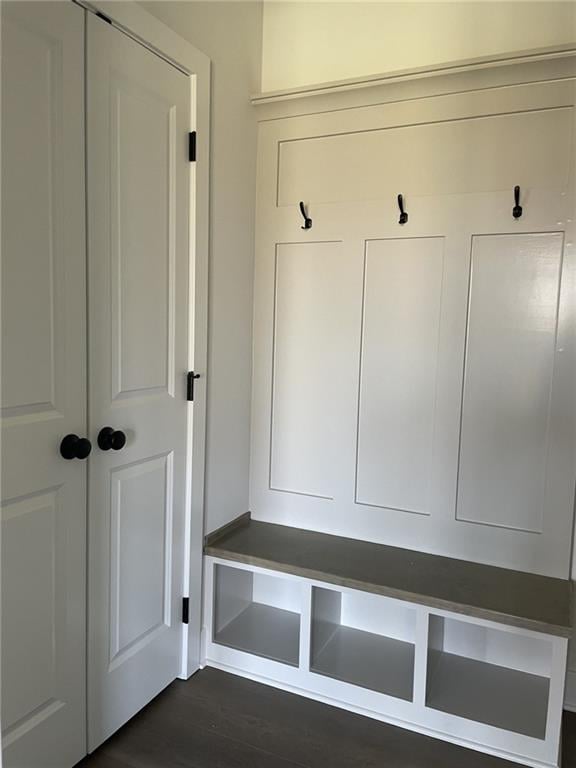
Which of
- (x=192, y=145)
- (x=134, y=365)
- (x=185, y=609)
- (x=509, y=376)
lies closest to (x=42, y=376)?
(x=134, y=365)

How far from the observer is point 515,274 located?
202 cm

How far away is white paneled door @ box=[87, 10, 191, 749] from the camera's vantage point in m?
1.63

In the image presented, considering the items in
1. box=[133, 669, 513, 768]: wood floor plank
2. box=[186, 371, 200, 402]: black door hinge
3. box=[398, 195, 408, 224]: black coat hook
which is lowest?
box=[133, 669, 513, 768]: wood floor plank

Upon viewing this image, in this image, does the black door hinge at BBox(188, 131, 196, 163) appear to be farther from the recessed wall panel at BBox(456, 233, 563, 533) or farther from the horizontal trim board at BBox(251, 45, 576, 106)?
the recessed wall panel at BBox(456, 233, 563, 533)

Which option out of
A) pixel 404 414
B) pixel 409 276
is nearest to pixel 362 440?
pixel 404 414

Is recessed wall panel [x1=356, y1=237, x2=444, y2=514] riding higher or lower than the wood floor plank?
higher

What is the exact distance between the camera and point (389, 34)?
217 centimetres

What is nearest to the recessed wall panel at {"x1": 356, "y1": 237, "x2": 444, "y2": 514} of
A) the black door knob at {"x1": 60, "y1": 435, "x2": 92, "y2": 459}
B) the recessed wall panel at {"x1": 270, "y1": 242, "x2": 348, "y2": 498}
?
the recessed wall panel at {"x1": 270, "y1": 242, "x2": 348, "y2": 498}

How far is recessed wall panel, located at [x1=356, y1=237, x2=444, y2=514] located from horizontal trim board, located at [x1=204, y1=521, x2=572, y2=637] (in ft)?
0.70

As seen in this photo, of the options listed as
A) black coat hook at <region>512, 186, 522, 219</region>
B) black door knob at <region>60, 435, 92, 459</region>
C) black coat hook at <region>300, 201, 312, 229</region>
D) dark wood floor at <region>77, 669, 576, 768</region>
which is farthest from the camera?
black coat hook at <region>300, 201, 312, 229</region>

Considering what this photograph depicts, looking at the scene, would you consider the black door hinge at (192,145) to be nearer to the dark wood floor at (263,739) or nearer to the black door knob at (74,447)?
the black door knob at (74,447)

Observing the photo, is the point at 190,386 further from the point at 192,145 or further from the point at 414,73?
the point at 414,73

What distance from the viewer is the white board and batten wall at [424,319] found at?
199cm

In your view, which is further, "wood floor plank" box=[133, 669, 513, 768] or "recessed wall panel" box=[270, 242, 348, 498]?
"recessed wall panel" box=[270, 242, 348, 498]
